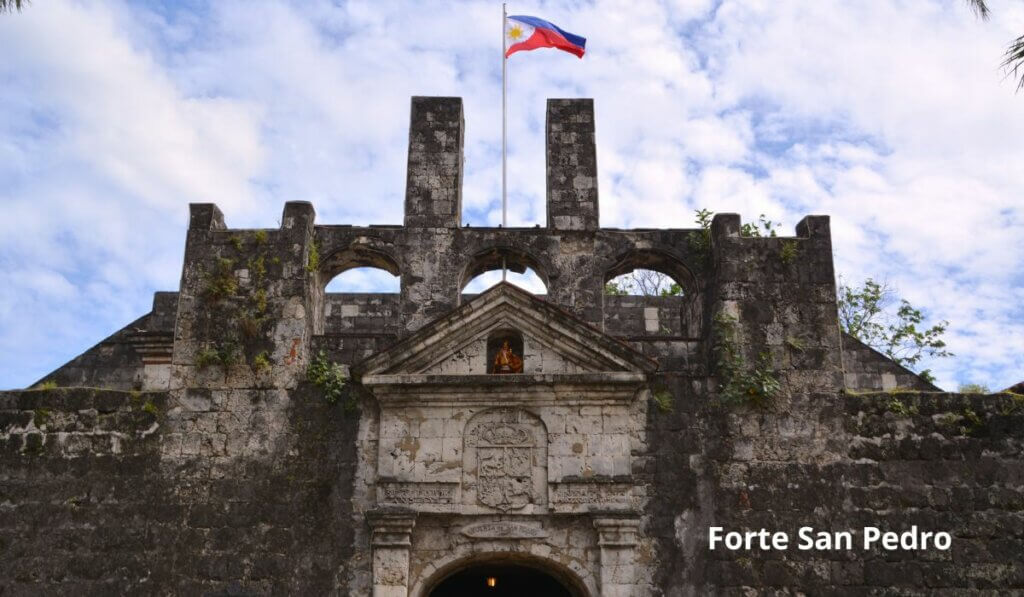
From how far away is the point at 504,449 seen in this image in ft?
40.6

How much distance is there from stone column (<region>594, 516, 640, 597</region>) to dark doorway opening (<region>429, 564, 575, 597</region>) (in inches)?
128

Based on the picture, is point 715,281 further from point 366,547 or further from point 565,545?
point 366,547

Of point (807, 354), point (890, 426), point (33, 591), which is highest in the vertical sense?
point (807, 354)

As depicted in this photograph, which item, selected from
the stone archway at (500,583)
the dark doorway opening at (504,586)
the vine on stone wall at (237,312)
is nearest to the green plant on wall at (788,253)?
the stone archway at (500,583)

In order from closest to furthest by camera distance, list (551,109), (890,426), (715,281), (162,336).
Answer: (890,426) → (715,281) → (551,109) → (162,336)

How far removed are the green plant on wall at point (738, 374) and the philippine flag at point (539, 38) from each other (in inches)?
203

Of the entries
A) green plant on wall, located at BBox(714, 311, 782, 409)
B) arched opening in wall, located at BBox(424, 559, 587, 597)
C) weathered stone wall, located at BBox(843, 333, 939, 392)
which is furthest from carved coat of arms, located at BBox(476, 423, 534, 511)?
weathered stone wall, located at BBox(843, 333, 939, 392)

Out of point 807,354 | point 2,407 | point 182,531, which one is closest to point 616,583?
point 807,354

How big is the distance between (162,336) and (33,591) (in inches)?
235

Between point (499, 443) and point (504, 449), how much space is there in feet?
0.32

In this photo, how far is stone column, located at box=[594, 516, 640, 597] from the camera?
463 inches

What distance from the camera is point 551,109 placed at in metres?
14.5

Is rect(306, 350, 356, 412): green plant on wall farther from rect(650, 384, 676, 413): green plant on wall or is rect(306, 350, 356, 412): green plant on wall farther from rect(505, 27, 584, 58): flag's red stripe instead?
rect(505, 27, 584, 58): flag's red stripe

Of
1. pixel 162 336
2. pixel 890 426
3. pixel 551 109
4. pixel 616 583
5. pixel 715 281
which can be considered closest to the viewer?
pixel 616 583
